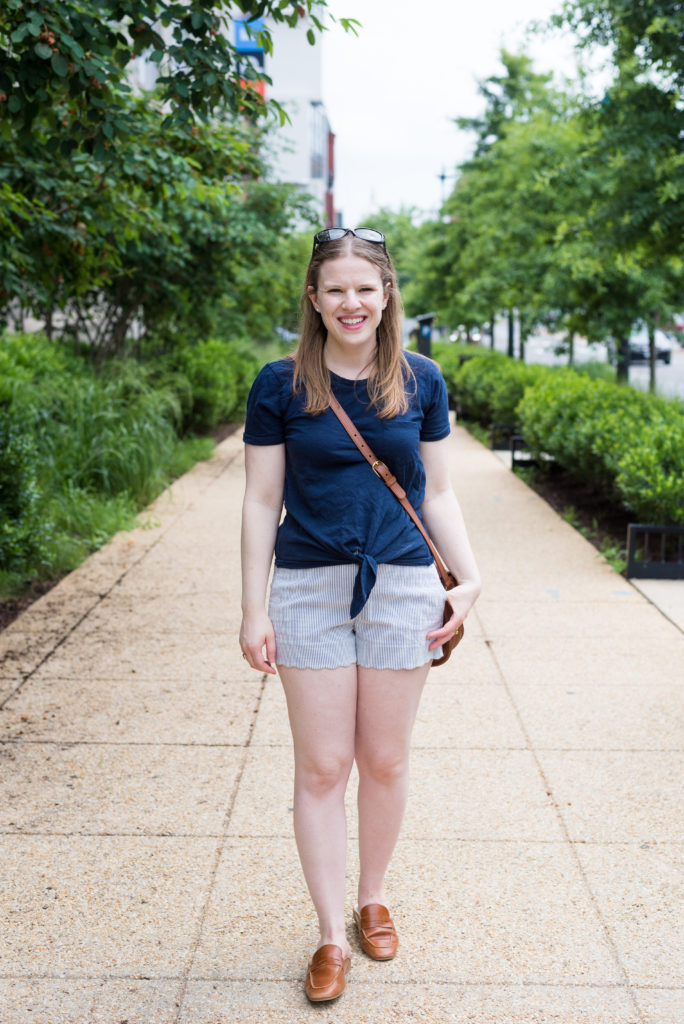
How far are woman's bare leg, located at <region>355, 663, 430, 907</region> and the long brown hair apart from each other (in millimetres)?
677

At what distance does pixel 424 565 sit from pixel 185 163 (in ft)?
15.4

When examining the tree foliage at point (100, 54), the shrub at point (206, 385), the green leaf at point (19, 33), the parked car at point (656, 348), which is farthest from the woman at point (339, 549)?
the parked car at point (656, 348)

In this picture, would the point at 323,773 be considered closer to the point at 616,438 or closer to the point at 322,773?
the point at 322,773

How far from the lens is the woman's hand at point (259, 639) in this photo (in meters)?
2.73

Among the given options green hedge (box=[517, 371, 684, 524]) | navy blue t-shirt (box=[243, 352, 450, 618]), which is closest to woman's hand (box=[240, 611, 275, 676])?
navy blue t-shirt (box=[243, 352, 450, 618])

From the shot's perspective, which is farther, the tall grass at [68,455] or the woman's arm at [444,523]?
the tall grass at [68,455]

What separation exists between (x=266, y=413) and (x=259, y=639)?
564 millimetres

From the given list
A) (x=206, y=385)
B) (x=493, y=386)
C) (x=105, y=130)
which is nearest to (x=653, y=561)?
(x=105, y=130)

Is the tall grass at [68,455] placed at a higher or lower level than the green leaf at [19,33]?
lower

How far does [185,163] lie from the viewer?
6.73 m

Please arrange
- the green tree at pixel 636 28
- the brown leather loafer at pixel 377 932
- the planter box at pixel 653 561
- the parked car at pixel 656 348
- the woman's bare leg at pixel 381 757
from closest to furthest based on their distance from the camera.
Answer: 1. the woman's bare leg at pixel 381 757
2. the brown leather loafer at pixel 377 932
3. the planter box at pixel 653 561
4. the green tree at pixel 636 28
5. the parked car at pixel 656 348

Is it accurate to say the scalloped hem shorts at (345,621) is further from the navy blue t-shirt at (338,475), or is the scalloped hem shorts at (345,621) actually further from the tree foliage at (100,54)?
the tree foliage at (100,54)

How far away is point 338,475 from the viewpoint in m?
2.66

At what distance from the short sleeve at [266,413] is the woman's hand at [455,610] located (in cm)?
60
